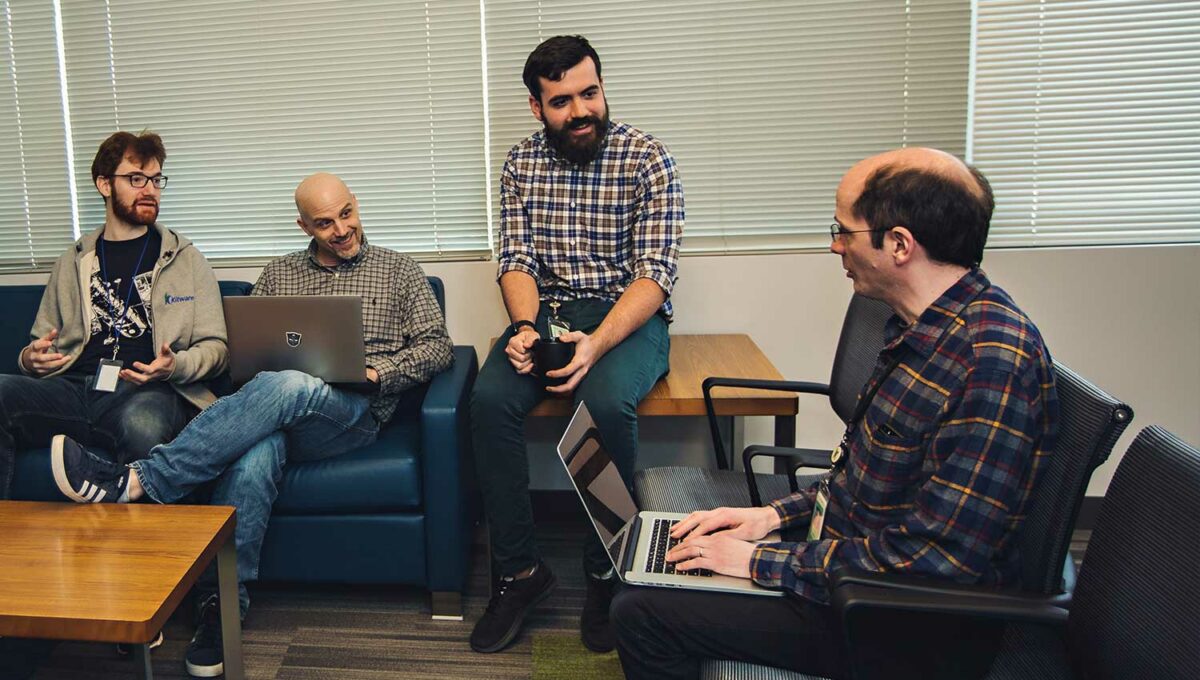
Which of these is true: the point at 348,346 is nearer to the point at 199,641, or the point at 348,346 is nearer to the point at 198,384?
the point at 198,384

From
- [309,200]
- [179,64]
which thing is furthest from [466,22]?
[179,64]

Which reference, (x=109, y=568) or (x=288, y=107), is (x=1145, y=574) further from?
(x=288, y=107)

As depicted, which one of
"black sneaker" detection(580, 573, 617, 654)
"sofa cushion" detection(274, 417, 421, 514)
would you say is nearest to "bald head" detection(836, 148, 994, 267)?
"black sneaker" detection(580, 573, 617, 654)

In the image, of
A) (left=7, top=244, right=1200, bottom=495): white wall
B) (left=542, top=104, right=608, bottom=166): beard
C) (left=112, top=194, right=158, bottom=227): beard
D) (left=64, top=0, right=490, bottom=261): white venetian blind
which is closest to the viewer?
(left=542, top=104, right=608, bottom=166): beard

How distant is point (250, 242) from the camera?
3025 millimetres

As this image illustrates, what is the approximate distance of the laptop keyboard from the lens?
1368 mm

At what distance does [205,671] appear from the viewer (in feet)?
6.72

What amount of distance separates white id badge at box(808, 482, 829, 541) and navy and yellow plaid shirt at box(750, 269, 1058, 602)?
10cm

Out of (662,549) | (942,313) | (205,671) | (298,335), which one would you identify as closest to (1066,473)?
(942,313)

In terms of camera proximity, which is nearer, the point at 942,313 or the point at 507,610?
the point at 942,313

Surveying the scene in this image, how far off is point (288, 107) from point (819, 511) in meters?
2.34

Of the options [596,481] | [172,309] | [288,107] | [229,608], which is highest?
[288,107]

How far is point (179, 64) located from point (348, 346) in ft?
4.71

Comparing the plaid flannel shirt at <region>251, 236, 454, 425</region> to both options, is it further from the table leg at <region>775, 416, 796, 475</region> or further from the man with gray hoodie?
the table leg at <region>775, 416, 796, 475</region>
